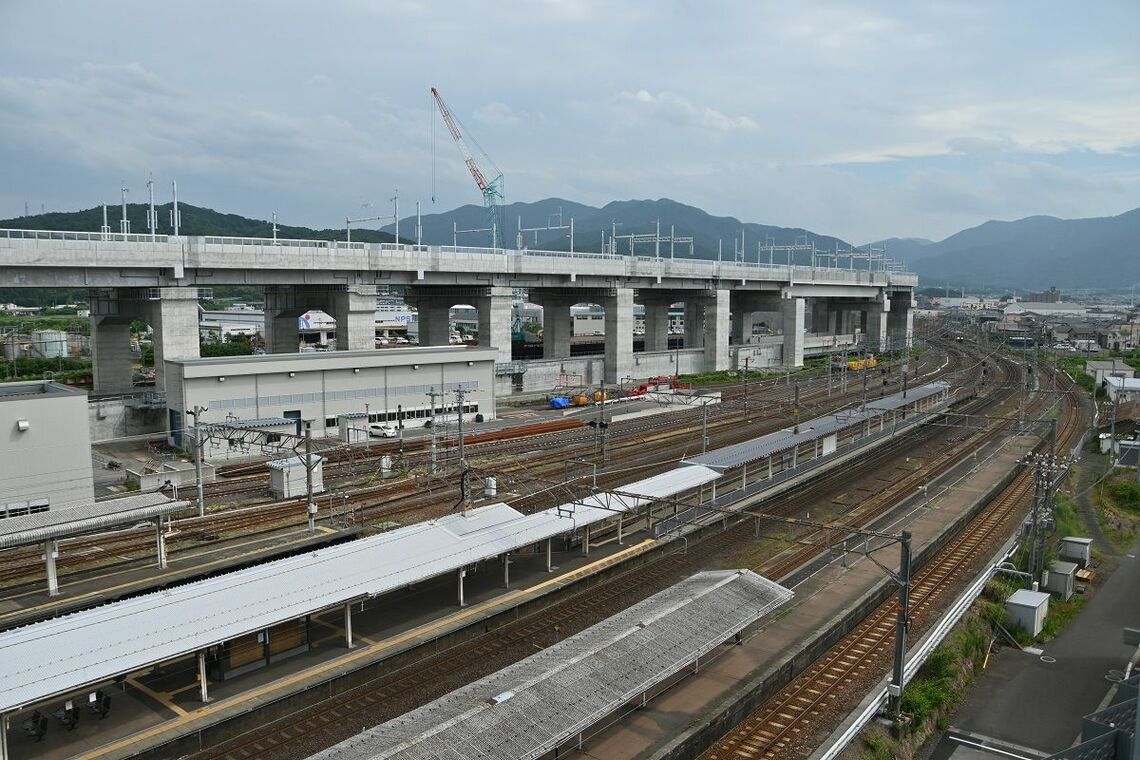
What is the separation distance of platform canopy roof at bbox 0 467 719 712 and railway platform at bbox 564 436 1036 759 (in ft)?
14.0

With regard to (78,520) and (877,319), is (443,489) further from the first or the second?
(877,319)

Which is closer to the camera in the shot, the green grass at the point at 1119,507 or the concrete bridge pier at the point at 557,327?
the green grass at the point at 1119,507

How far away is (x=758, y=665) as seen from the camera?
12766 millimetres

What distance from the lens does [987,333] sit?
90.4m

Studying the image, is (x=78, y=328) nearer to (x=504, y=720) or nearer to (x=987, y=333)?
(x=504, y=720)

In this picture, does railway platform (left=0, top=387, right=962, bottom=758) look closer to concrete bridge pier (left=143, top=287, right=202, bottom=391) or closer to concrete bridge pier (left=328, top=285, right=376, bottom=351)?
concrete bridge pier (left=143, top=287, right=202, bottom=391)

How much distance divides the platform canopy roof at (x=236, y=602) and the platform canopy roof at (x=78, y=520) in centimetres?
324

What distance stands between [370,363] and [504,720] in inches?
920

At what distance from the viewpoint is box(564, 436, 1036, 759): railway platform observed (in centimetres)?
1059

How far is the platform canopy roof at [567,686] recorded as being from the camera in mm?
9031

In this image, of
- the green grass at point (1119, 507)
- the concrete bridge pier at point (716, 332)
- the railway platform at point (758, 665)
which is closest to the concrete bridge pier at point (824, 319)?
the concrete bridge pier at point (716, 332)

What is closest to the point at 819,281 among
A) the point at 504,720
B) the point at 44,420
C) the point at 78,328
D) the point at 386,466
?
the point at 386,466

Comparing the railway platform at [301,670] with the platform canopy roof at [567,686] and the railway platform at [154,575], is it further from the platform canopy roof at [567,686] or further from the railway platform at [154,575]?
the railway platform at [154,575]

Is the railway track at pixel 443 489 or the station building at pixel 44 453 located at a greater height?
the station building at pixel 44 453
